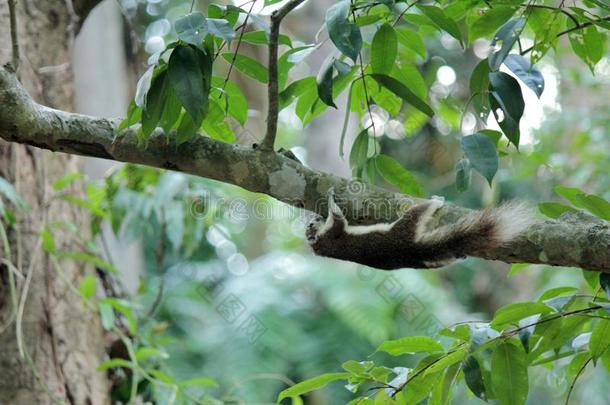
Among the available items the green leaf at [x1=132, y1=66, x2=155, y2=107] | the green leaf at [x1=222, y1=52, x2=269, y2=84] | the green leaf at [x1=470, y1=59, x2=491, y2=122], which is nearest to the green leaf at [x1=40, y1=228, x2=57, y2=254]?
the green leaf at [x1=222, y1=52, x2=269, y2=84]

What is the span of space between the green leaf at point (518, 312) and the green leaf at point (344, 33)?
1.62 ft

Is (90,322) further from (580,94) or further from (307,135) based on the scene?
(580,94)

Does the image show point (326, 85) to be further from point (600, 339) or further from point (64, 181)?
point (64, 181)

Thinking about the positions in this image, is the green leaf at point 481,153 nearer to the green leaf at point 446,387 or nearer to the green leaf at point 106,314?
the green leaf at point 446,387

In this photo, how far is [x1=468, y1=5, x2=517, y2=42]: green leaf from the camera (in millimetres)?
1344

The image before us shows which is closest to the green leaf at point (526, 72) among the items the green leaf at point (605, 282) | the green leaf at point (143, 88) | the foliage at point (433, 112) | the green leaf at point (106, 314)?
the foliage at point (433, 112)

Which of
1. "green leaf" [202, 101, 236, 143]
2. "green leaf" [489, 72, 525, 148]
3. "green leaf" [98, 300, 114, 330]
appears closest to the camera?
"green leaf" [489, 72, 525, 148]

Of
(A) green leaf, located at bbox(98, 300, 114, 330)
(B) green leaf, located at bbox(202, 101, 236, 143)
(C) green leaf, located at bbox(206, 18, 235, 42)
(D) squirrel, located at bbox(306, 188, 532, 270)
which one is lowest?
(A) green leaf, located at bbox(98, 300, 114, 330)

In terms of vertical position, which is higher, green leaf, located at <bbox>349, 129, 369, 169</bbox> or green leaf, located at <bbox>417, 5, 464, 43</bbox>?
green leaf, located at <bbox>417, 5, 464, 43</bbox>

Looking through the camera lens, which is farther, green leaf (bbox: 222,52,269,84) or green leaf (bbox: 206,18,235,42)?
green leaf (bbox: 222,52,269,84)

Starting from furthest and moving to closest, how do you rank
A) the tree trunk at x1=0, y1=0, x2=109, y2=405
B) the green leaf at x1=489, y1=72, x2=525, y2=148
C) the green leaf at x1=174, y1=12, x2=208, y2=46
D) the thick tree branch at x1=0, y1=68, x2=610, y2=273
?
the tree trunk at x1=0, y1=0, x2=109, y2=405 → the thick tree branch at x1=0, y1=68, x2=610, y2=273 → the green leaf at x1=489, y1=72, x2=525, y2=148 → the green leaf at x1=174, y1=12, x2=208, y2=46

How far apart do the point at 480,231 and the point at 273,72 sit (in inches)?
17.6

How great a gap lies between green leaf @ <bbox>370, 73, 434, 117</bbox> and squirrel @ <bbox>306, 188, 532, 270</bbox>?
166 millimetres

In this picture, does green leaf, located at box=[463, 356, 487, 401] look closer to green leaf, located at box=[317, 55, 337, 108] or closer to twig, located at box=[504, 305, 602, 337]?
twig, located at box=[504, 305, 602, 337]
